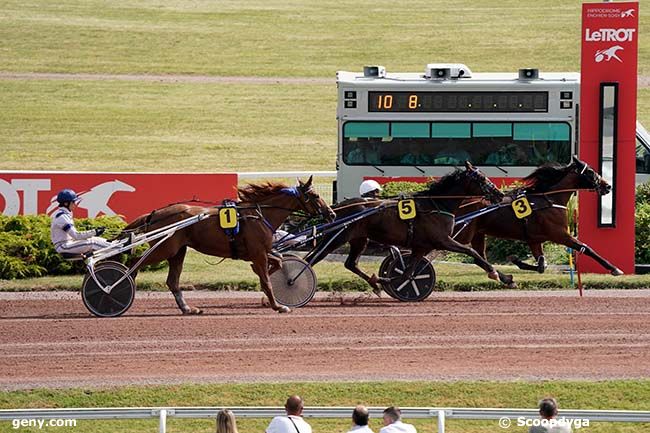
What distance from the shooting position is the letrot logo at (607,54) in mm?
20109

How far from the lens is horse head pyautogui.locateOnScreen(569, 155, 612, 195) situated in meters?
18.8

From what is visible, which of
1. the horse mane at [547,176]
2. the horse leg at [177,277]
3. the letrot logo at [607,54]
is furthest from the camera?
the letrot logo at [607,54]

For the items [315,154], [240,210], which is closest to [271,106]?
[315,154]

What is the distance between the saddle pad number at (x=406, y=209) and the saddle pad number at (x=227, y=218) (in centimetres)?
226

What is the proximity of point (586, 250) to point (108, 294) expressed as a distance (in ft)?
20.8

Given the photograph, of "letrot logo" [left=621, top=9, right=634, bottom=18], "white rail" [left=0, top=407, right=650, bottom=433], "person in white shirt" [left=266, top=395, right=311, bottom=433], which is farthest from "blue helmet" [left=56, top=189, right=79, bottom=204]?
"letrot logo" [left=621, top=9, right=634, bottom=18]

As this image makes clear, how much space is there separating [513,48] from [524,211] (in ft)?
98.6

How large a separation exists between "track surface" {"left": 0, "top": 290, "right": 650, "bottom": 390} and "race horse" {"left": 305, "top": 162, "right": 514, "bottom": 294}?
67cm

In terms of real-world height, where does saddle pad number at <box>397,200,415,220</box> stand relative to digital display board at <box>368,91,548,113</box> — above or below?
below

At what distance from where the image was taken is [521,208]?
1878 centimetres

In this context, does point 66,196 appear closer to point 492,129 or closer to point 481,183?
point 481,183
